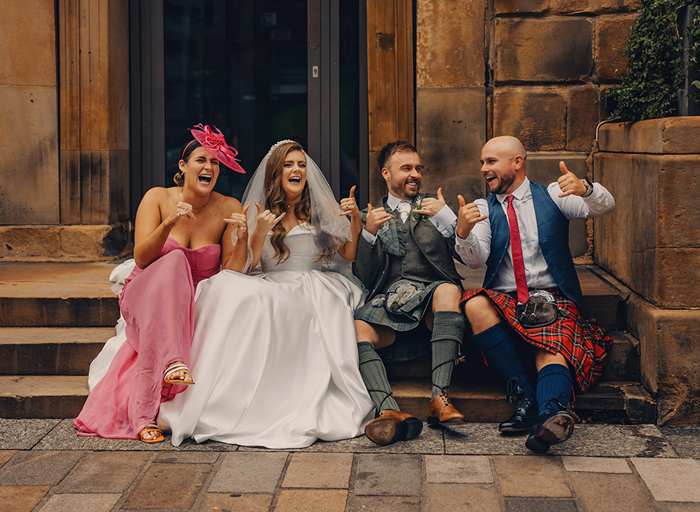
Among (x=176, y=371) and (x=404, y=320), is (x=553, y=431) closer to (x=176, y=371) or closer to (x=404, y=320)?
(x=404, y=320)

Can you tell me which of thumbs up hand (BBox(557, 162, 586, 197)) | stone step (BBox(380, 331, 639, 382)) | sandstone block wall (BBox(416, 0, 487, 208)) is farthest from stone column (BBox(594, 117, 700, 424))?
sandstone block wall (BBox(416, 0, 487, 208))

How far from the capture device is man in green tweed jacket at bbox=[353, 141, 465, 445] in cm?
402

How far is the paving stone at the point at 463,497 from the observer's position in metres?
3.12

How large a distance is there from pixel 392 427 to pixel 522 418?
67cm

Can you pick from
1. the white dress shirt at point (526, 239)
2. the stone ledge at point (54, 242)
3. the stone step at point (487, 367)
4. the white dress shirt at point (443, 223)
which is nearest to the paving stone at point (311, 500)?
the stone step at point (487, 367)

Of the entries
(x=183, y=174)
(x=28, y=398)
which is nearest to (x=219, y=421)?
(x=28, y=398)

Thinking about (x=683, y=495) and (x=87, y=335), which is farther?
(x=87, y=335)

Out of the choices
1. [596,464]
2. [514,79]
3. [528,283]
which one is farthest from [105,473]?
[514,79]

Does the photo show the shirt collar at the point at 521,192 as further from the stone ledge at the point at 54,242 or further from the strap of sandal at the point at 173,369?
the stone ledge at the point at 54,242

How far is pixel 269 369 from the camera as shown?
406 cm

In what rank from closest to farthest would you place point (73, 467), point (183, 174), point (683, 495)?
point (683, 495) < point (73, 467) < point (183, 174)

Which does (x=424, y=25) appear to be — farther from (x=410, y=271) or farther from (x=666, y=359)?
(x=666, y=359)

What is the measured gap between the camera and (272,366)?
408 cm

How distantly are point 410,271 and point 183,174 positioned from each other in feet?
4.78
